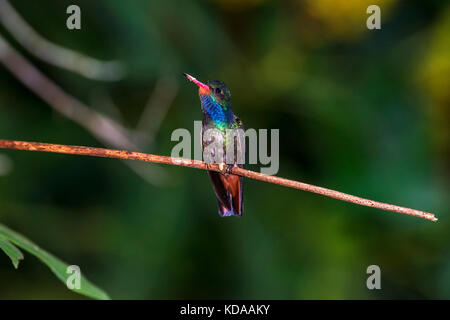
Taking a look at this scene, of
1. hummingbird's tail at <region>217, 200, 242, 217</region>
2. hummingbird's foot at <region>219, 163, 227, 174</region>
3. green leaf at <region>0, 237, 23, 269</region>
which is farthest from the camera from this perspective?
hummingbird's tail at <region>217, 200, 242, 217</region>

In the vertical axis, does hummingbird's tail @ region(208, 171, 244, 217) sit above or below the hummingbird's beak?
below

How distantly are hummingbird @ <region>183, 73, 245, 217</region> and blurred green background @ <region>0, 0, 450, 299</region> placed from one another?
6.22 feet

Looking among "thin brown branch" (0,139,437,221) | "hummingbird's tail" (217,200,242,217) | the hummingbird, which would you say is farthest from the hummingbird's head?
"thin brown branch" (0,139,437,221)

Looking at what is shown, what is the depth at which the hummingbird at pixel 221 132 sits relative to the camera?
219cm

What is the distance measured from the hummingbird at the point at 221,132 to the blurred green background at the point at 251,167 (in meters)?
1.90

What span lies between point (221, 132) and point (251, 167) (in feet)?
7.59

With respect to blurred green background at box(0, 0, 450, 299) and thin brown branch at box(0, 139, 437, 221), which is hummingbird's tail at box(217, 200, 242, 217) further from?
blurred green background at box(0, 0, 450, 299)

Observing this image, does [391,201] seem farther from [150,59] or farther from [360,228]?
[150,59]

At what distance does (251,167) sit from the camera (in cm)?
458

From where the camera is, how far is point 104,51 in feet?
15.1

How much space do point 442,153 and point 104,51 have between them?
9.59 feet

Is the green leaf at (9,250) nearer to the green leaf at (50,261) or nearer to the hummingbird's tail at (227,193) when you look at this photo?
the green leaf at (50,261)

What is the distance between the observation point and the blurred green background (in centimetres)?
435

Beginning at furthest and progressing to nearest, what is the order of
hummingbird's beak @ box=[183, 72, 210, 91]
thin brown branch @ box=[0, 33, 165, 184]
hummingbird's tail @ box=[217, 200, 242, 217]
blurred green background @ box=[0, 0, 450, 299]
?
blurred green background @ box=[0, 0, 450, 299] < thin brown branch @ box=[0, 33, 165, 184] < hummingbird's tail @ box=[217, 200, 242, 217] < hummingbird's beak @ box=[183, 72, 210, 91]
